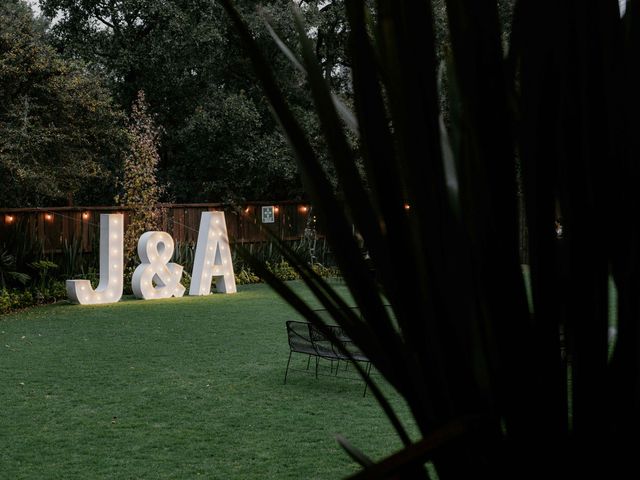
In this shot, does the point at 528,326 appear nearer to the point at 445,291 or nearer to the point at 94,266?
the point at 445,291

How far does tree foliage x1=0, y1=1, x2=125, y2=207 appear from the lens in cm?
1712

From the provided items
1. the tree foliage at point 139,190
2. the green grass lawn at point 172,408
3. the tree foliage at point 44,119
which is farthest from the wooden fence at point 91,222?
the green grass lawn at point 172,408

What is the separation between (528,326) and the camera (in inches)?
29.0

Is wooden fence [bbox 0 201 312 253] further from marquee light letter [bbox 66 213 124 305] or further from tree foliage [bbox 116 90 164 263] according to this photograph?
marquee light letter [bbox 66 213 124 305]

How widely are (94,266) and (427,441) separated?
17849 mm

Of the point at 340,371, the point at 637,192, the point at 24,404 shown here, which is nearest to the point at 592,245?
the point at 637,192

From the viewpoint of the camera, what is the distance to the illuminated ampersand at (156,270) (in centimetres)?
1607

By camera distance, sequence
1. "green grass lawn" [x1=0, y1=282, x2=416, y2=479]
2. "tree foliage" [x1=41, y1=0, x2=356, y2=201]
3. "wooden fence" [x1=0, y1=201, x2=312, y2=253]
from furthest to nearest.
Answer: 1. "tree foliage" [x1=41, y1=0, x2=356, y2=201]
2. "wooden fence" [x1=0, y1=201, x2=312, y2=253]
3. "green grass lawn" [x1=0, y1=282, x2=416, y2=479]

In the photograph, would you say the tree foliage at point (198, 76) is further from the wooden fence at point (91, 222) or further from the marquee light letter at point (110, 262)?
the marquee light letter at point (110, 262)

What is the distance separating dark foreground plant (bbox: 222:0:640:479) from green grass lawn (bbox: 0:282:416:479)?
15.9ft

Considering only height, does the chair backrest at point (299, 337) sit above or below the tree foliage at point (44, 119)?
below

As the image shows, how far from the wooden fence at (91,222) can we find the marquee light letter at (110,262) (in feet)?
5.38

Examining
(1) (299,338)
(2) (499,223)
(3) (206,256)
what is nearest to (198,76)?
(3) (206,256)

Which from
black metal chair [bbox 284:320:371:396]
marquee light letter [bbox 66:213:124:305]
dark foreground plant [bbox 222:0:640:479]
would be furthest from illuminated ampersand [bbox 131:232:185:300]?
dark foreground plant [bbox 222:0:640:479]
